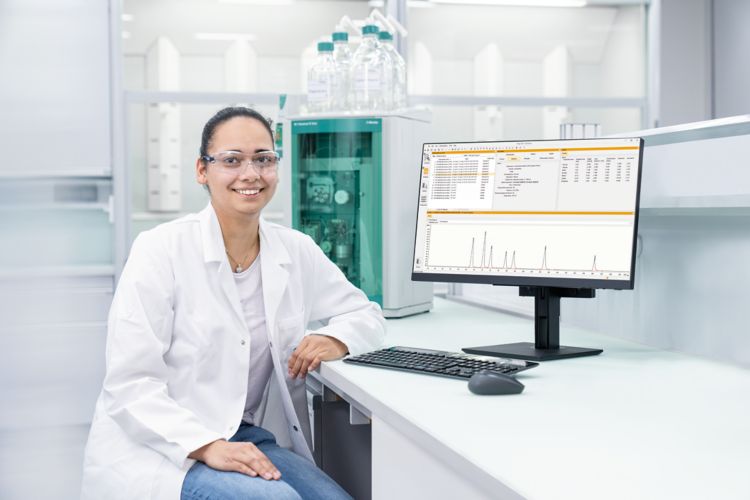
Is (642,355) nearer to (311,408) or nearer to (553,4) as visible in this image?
(311,408)

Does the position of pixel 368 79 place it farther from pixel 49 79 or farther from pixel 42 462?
pixel 42 462

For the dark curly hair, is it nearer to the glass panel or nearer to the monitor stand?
the monitor stand

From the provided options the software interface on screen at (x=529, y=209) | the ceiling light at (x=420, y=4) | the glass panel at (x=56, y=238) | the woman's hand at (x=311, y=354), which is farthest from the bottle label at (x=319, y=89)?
the ceiling light at (x=420, y=4)

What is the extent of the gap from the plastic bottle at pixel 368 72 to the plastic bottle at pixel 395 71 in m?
0.02

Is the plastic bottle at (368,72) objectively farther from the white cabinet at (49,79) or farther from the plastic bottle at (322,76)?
the white cabinet at (49,79)

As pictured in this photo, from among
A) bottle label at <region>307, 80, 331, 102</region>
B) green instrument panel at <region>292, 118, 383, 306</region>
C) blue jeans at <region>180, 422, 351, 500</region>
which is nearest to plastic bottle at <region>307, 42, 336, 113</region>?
bottle label at <region>307, 80, 331, 102</region>

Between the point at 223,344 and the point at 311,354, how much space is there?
174 mm

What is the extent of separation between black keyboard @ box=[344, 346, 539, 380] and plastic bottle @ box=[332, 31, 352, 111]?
3.42ft

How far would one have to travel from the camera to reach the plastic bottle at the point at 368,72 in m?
2.39

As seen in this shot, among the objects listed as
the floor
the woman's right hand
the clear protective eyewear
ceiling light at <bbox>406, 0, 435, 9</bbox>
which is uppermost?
ceiling light at <bbox>406, 0, 435, 9</bbox>

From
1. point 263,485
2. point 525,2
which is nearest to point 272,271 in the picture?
point 263,485

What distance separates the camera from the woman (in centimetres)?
140

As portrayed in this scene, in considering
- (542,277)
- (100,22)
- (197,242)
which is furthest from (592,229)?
(100,22)

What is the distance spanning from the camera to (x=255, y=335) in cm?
166
